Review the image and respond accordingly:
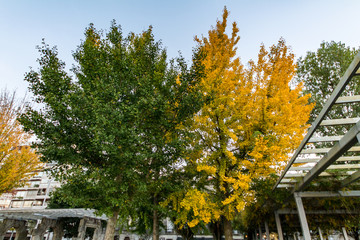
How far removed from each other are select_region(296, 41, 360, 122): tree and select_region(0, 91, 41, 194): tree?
17923 mm

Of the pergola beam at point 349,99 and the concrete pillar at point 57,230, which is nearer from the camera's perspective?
the pergola beam at point 349,99

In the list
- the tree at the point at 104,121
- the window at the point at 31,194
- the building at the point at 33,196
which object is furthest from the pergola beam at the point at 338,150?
the window at the point at 31,194

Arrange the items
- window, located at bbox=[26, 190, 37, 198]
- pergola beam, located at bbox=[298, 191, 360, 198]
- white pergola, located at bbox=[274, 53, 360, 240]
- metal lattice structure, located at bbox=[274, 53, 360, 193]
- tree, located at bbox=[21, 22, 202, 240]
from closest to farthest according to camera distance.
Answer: metal lattice structure, located at bbox=[274, 53, 360, 193] < white pergola, located at bbox=[274, 53, 360, 240] < tree, located at bbox=[21, 22, 202, 240] < pergola beam, located at bbox=[298, 191, 360, 198] < window, located at bbox=[26, 190, 37, 198]

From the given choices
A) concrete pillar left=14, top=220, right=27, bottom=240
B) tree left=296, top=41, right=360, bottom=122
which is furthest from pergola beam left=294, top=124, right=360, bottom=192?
concrete pillar left=14, top=220, right=27, bottom=240

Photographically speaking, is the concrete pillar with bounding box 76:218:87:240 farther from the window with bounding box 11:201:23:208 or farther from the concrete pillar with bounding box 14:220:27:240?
the window with bounding box 11:201:23:208

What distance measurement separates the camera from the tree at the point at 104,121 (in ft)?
20.4

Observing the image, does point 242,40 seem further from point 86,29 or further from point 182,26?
point 182,26

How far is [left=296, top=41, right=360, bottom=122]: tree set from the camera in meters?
12.5

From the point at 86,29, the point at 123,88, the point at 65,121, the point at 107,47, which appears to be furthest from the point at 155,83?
the point at 86,29

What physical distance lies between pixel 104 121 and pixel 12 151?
719cm

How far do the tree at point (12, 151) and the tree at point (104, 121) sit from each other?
3287mm

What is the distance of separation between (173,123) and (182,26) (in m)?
14.8

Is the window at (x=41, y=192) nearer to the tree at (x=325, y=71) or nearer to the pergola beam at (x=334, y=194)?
the pergola beam at (x=334, y=194)

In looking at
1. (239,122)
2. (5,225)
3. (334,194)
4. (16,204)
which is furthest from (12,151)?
(16,204)
